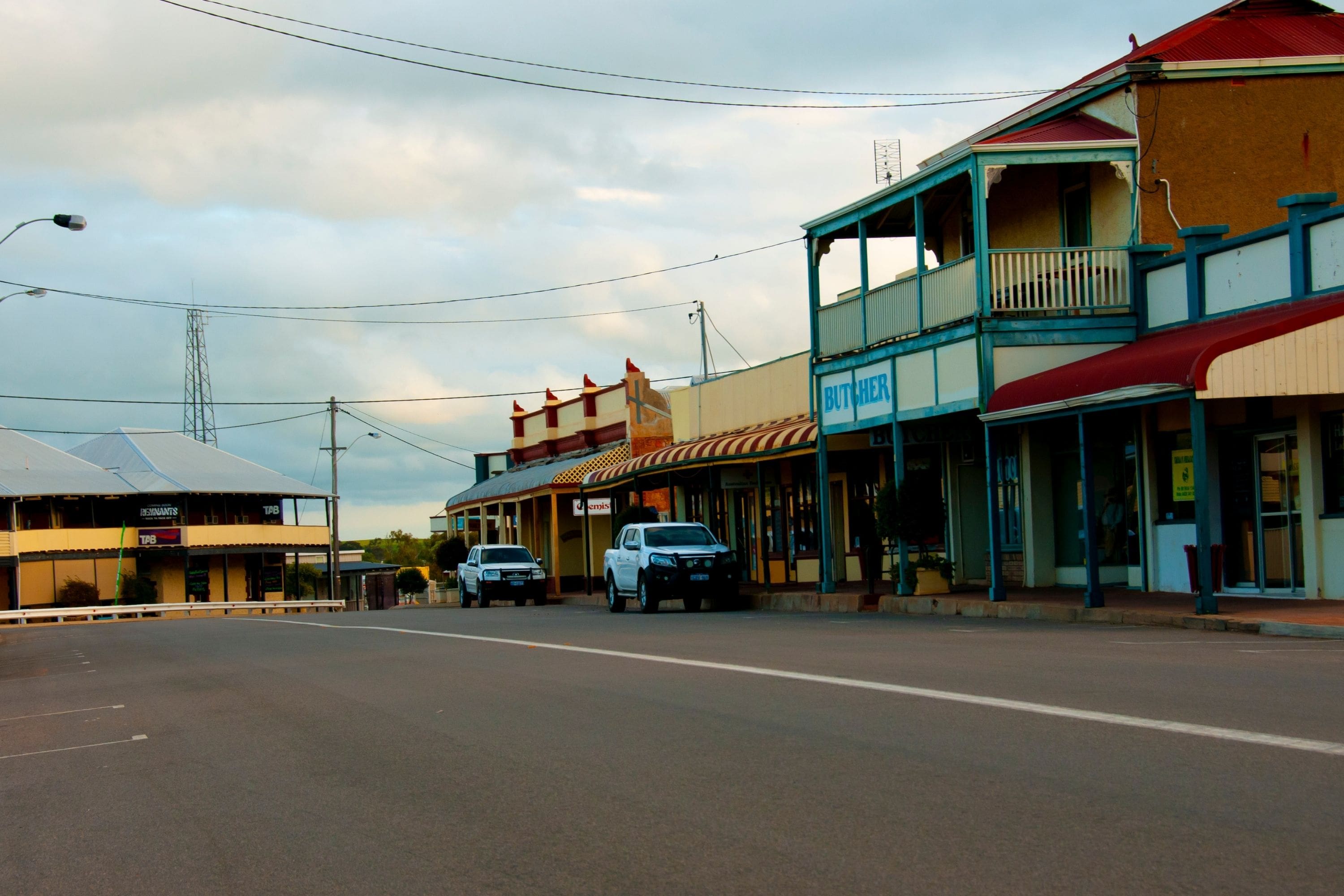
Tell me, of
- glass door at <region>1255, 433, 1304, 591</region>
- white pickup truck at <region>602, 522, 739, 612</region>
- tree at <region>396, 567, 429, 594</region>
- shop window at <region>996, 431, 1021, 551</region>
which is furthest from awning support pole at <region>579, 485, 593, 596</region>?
tree at <region>396, 567, 429, 594</region>

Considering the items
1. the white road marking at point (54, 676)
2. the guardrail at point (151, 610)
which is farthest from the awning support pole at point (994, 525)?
the guardrail at point (151, 610)

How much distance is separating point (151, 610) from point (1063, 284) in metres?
39.2

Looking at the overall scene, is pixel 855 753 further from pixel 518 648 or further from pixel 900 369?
pixel 900 369

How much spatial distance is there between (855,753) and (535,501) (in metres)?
39.7

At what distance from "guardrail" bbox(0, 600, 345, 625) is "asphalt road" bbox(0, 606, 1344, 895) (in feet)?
122

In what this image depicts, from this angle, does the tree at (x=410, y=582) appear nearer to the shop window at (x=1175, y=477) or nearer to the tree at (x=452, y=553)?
the tree at (x=452, y=553)

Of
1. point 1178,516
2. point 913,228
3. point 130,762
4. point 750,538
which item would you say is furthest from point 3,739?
point 750,538

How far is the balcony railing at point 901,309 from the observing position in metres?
22.0

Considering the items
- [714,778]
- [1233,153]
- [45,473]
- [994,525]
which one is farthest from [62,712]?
[45,473]

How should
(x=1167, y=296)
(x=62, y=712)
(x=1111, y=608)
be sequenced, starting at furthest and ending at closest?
1. (x=1167, y=296)
2. (x=1111, y=608)
3. (x=62, y=712)

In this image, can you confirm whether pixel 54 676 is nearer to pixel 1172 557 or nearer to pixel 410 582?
pixel 1172 557

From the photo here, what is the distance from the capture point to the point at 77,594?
59.2 m

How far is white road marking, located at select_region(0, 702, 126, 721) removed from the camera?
1264 centimetres

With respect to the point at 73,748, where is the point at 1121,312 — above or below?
above
